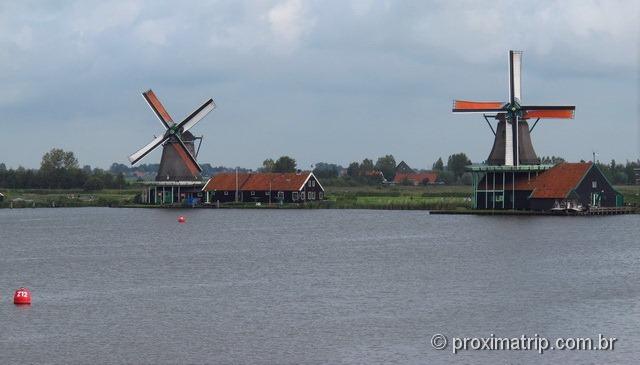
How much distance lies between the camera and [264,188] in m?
103

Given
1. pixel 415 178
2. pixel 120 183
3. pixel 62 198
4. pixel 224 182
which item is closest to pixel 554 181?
pixel 224 182

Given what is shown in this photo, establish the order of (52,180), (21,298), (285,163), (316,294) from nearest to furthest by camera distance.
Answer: (21,298), (316,294), (52,180), (285,163)

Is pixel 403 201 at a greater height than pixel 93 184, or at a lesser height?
lesser

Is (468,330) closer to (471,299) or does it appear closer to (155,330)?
(471,299)

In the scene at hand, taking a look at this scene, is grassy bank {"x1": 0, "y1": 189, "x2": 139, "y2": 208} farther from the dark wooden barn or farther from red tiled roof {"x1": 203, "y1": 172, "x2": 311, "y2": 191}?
the dark wooden barn

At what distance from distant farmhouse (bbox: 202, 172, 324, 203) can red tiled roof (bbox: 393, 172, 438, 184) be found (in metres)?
77.9

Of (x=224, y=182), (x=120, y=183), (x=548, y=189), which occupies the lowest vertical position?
(x=548, y=189)

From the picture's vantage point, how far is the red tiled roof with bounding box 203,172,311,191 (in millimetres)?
102500

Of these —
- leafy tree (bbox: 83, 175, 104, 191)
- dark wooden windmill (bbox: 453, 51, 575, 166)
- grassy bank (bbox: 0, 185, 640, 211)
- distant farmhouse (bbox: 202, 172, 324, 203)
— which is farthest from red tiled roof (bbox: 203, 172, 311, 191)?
leafy tree (bbox: 83, 175, 104, 191)

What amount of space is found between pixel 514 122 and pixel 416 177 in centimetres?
10389

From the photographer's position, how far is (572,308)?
3412 cm

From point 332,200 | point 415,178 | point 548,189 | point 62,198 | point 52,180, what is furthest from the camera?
point 415,178

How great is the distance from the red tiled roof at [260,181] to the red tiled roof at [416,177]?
7828cm

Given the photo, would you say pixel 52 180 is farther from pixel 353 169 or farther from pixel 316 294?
pixel 316 294
